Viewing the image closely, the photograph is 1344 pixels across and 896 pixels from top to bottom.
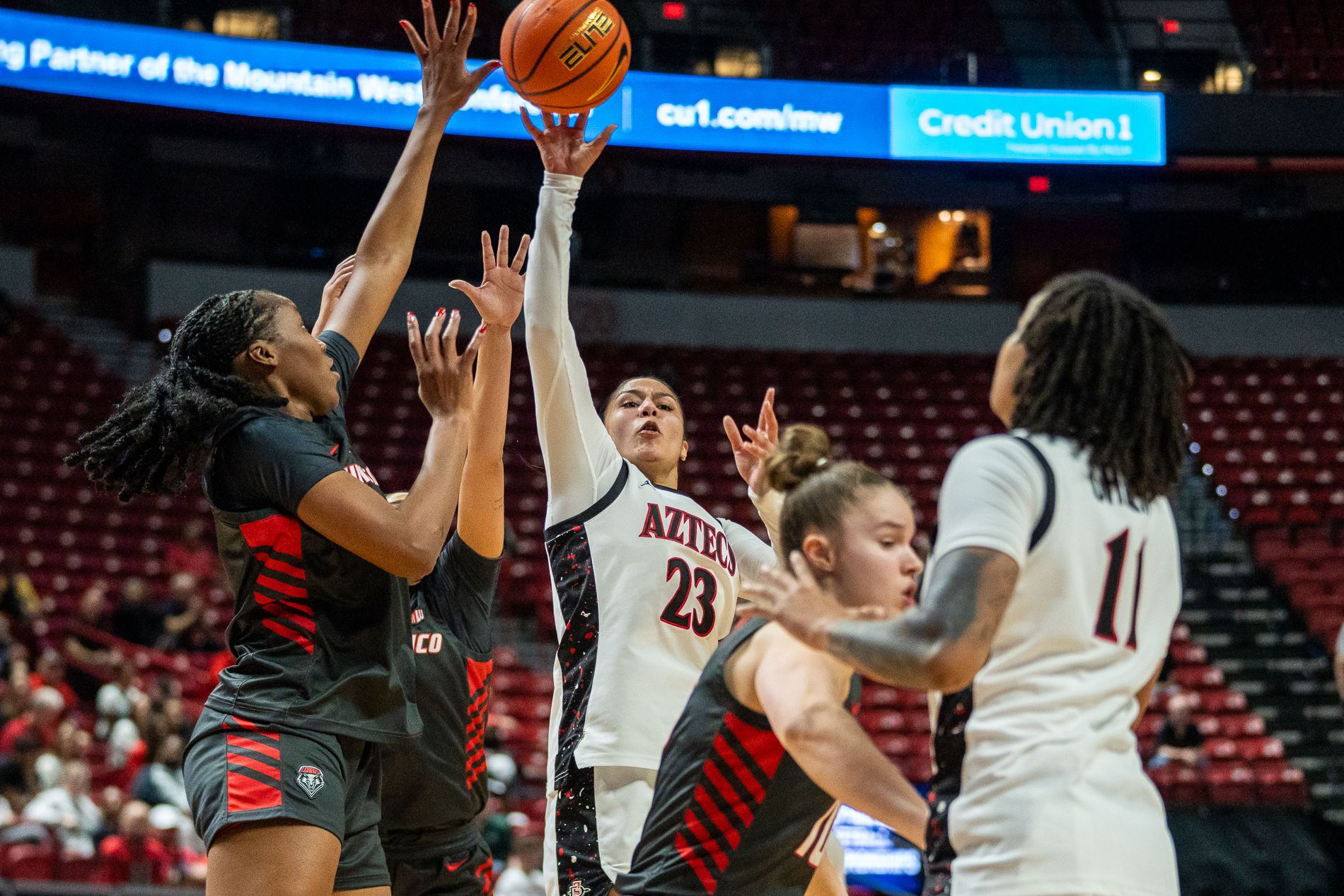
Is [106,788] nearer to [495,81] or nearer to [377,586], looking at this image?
[377,586]

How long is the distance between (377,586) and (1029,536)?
4.43 ft

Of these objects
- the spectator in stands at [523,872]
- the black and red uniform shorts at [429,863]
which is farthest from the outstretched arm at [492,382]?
the spectator in stands at [523,872]

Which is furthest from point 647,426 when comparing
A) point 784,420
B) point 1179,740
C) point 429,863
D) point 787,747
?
point 784,420

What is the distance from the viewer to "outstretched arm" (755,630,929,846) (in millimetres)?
2225

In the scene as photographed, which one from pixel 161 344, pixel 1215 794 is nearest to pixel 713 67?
pixel 161 344

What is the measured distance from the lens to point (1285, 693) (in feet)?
40.8

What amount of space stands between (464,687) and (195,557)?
9321mm

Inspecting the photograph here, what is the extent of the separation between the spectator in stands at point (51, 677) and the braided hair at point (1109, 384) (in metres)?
8.93

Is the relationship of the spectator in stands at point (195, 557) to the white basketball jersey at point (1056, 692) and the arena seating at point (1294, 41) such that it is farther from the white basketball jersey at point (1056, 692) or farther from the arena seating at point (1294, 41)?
the arena seating at point (1294, 41)

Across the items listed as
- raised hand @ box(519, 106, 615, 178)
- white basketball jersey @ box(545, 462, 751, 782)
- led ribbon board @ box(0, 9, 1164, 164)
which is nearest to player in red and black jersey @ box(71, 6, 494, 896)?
white basketball jersey @ box(545, 462, 751, 782)

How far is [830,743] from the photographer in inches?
87.6

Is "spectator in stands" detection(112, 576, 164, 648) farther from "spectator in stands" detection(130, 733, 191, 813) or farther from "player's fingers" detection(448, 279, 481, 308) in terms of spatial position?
"player's fingers" detection(448, 279, 481, 308)

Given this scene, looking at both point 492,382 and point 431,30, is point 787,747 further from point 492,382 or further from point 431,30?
point 431,30

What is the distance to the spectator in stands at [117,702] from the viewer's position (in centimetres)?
950
